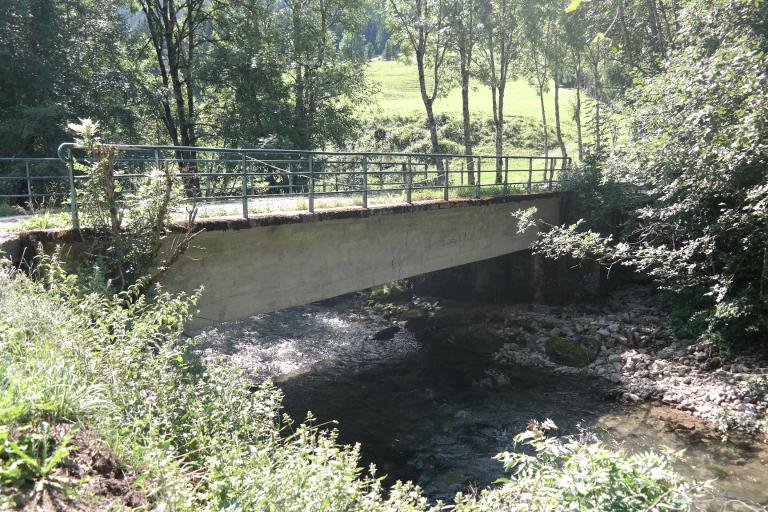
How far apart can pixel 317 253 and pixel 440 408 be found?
14.7 feet

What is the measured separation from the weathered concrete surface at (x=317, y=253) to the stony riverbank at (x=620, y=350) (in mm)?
3031

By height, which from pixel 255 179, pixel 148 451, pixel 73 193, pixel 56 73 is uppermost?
pixel 56 73

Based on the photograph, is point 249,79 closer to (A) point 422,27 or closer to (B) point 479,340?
(A) point 422,27

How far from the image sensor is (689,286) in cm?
1271

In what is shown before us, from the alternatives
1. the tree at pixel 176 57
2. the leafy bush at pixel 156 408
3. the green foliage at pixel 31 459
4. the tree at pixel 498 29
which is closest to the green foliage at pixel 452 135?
the tree at pixel 498 29

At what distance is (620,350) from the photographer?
1397cm

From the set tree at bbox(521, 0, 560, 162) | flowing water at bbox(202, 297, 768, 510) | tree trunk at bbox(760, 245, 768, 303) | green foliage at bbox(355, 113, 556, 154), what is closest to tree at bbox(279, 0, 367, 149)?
tree at bbox(521, 0, 560, 162)

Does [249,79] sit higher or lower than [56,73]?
higher

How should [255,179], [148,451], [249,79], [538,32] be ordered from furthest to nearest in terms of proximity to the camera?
[538,32] → [249,79] → [255,179] → [148,451]

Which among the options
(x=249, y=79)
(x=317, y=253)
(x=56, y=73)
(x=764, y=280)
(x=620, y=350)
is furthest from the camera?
(x=249, y=79)

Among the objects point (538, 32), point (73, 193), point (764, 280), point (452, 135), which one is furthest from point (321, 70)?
point (452, 135)

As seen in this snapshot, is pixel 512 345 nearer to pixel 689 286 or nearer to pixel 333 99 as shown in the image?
pixel 689 286

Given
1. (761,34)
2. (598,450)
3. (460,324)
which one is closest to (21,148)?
(460,324)

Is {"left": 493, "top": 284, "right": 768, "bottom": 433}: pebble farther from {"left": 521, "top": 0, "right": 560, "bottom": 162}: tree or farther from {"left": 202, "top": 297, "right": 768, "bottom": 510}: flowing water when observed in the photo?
{"left": 521, "top": 0, "right": 560, "bottom": 162}: tree
